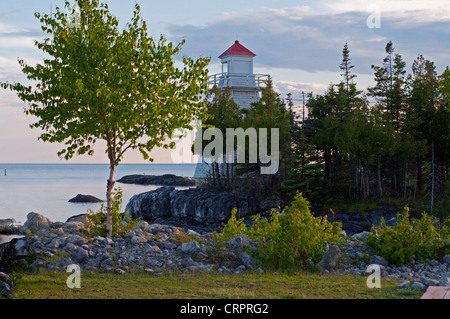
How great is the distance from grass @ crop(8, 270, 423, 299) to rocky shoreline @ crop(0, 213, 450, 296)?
2.04ft

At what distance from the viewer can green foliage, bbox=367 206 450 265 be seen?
43.6 feet

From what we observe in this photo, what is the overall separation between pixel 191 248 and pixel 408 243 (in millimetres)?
5429

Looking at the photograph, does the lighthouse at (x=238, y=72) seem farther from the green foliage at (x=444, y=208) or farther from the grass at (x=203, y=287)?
the grass at (x=203, y=287)

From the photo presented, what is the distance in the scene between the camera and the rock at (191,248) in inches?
531

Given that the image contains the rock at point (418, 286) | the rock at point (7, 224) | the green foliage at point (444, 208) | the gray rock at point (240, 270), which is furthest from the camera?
the green foliage at point (444, 208)

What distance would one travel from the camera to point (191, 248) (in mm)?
13523

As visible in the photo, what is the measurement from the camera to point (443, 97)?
1585 inches

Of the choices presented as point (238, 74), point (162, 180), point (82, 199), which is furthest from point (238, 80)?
point (162, 180)

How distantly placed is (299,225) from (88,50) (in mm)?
7317

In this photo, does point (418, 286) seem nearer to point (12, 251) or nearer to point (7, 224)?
point (12, 251)

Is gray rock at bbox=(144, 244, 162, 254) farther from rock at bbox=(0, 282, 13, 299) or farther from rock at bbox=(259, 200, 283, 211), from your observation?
rock at bbox=(259, 200, 283, 211)

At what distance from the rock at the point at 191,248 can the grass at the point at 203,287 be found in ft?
6.04

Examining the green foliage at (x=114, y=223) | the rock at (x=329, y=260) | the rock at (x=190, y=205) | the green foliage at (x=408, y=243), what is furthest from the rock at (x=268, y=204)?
the rock at (x=329, y=260)

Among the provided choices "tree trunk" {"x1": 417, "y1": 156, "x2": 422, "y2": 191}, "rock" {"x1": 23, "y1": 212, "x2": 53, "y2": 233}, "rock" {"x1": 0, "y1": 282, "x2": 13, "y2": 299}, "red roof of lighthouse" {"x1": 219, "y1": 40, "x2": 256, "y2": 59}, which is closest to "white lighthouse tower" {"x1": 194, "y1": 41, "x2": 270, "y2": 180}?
"red roof of lighthouse" {"x1": 219, "y1": 40, "x2": 256, "y2": 59}
